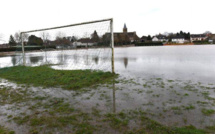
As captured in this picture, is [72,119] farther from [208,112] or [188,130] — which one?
[208,112]

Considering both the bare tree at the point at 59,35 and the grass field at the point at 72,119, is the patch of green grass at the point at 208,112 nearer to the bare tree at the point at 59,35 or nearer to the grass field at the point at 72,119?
the grass field at the point at 72,119

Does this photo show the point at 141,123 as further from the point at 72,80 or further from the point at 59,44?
the point at 59,44

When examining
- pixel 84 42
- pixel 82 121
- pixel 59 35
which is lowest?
pixel 82 121

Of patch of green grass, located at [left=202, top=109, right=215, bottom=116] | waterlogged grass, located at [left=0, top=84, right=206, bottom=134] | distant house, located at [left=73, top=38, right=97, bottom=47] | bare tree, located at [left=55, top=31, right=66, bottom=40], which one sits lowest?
waterlogged grass, located at [left=0, top=84, right=206, bottom=134]

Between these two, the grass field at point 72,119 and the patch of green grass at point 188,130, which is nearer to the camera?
the patch of green grass at point 188,130

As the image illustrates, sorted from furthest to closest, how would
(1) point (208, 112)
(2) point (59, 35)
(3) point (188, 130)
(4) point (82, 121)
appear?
(2) point (59, 35) → (1) point (208, 112) → (4) point (82, 121) → (3) point (188, 130)

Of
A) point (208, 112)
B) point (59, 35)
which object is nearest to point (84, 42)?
point (59, 35)

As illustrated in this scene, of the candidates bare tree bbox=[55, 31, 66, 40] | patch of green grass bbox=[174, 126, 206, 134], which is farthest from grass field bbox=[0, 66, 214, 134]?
bare tree bbox=[55, 31, 66, 40]

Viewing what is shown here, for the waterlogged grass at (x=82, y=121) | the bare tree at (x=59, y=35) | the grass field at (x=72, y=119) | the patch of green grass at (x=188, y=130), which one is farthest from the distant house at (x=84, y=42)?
the patch of green grass at (x=188, y=130)

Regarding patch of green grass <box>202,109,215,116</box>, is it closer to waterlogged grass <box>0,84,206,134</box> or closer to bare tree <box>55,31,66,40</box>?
waterlogged grass <box>0,84,206,134</box>

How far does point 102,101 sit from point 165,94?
1.92 metres

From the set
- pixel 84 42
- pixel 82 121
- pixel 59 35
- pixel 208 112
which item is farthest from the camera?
pixel 59 35

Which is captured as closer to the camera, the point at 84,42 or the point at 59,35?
the point at 84,42

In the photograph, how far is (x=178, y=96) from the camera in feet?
13.9
